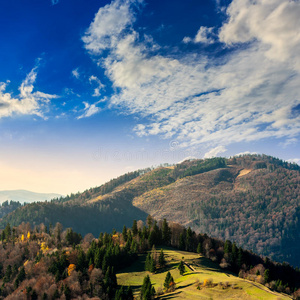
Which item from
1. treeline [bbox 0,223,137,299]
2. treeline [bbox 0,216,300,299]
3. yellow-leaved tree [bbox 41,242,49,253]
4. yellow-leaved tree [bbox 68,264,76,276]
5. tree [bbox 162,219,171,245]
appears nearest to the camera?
treeline [bbox 0,223,137,299]

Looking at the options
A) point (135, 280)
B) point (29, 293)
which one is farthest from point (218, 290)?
point (29, 293)

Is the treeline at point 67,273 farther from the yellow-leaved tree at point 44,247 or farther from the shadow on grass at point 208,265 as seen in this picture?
the shadow on grass at point 208,265

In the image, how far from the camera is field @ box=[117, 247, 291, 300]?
78625mm

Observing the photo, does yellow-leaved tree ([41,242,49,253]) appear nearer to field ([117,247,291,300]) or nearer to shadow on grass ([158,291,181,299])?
field ([117,247,291,300])

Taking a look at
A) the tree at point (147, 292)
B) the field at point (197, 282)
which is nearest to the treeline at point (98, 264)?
the tree at point (147, 292)

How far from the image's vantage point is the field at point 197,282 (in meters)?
78.6

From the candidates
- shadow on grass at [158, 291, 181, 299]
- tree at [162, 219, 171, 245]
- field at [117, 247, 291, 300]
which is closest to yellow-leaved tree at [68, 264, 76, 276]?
field at [117, 247, 291, 300]

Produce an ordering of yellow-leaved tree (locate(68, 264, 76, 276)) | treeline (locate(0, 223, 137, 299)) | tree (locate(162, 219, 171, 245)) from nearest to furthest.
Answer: treeline (locate(0, 223, 137, 299))
yellow-leaved tree (locate(68, 264, 76, 276))
tree (locate(162, 219, 171, 245))

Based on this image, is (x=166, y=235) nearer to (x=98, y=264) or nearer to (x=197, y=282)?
(x=98, y=264)

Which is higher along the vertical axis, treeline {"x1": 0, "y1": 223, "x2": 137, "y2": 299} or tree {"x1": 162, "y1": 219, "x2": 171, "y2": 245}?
tree {"x1": 162, "y1": 219, "x2": 171, "y2": 245}

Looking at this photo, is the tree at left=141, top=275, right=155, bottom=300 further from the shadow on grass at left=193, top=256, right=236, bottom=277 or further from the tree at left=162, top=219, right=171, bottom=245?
the tree at left=162, top=219, right=171, bottom=245

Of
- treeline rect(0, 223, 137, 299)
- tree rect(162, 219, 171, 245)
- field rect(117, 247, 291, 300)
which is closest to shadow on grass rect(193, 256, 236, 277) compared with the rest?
field rect(117, 247, 291, 300)

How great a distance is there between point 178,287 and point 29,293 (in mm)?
64591

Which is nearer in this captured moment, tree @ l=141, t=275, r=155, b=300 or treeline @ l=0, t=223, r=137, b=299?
tree @ l=141, t=275, r=155, b=300
